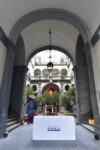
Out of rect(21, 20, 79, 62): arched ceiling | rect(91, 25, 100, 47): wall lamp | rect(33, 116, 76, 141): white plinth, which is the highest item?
rect(21, 20, 79, 62): arched ceiling

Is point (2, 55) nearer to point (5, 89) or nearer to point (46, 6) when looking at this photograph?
point (5, 89)

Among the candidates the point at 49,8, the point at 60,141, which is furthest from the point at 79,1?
the point at 60,141

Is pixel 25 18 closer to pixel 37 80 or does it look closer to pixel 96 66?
pixel 96 66

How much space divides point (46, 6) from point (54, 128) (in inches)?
156

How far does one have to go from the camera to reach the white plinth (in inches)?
92.4

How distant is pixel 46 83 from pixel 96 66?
1414 cm

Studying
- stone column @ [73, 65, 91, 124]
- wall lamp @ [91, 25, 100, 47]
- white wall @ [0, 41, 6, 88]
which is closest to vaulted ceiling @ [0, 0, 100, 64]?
wall lamp @ [91, 25, 100, 47]

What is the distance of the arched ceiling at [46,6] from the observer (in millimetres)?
2688

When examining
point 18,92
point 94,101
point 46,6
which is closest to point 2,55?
point 46,6

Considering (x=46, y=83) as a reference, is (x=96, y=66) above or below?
below

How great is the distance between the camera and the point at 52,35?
5414 millimetres

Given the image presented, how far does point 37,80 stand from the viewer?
16.7m

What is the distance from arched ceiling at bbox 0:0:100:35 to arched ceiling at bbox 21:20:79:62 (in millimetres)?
1440

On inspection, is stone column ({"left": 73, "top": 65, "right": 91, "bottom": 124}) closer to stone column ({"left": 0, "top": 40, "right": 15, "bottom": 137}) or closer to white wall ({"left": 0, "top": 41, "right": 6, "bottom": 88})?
stone column ({"left": 0, "top": 40, "right": 15, "bottom": 137})
